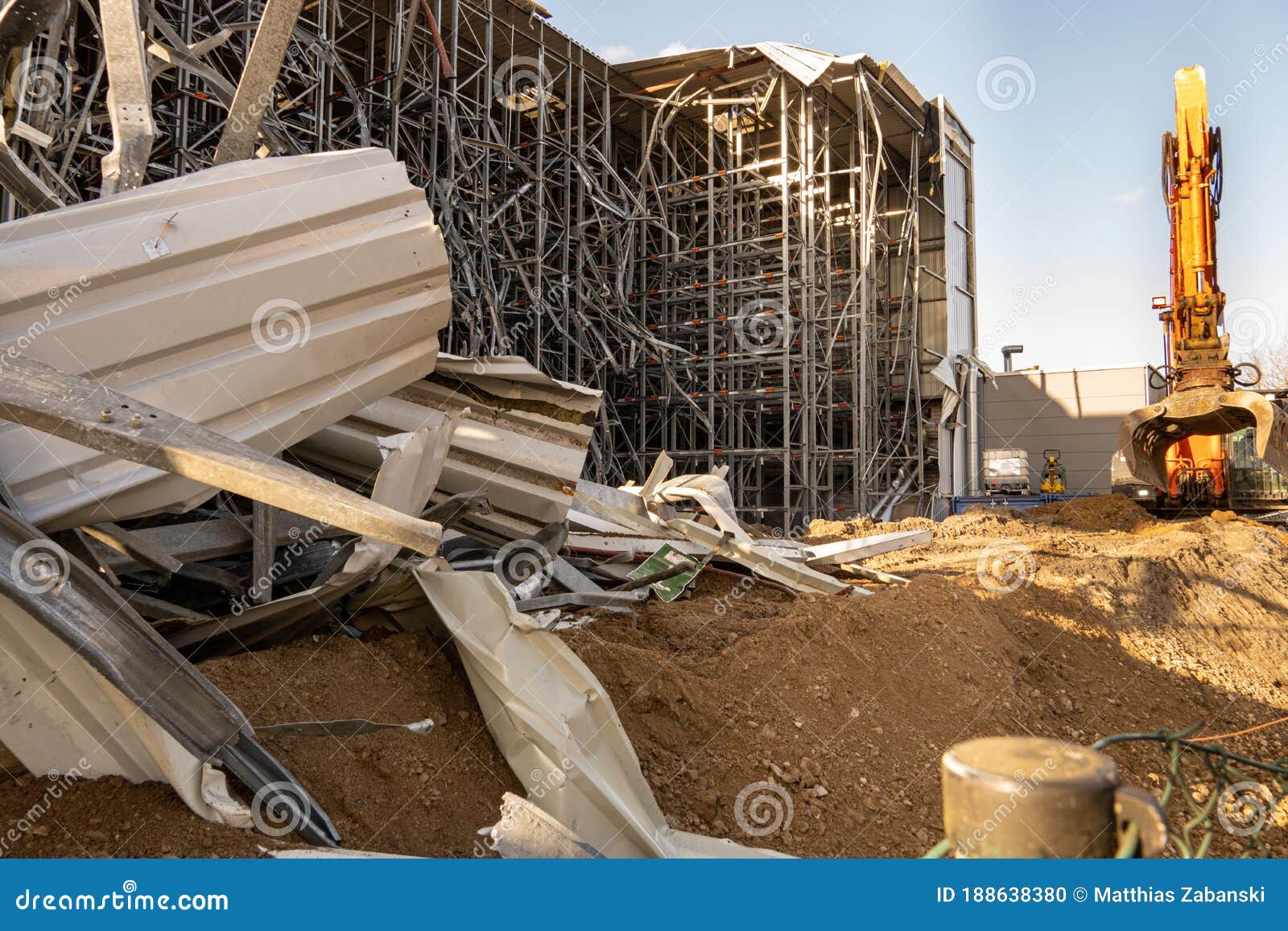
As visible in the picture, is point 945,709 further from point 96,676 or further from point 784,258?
point 784,258

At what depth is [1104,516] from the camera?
443 inches

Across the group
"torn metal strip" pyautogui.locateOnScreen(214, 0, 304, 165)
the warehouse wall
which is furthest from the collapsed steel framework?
"torn metal strip" pyautogui.locateOnScreen(214, 0, 304, 165)

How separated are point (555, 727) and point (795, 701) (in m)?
1.38

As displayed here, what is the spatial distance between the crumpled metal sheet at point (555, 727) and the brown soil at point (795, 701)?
6.3 inches

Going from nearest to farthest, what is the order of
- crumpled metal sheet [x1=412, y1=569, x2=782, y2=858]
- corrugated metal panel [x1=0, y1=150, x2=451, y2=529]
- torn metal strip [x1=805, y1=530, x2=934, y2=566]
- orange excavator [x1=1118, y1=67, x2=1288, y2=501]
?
1. crumpled metal sheet [x1=412, y1=569, x2=782, y2=858]
2. corrugated metal panel [x1=0, y1=150, x2=451, y2=529]
3. torn metal strip [x1=805, y1=530, x2=934, y2=566]
4. orange excavator [x1=1118, y1=67, x2=1288, y2=501]

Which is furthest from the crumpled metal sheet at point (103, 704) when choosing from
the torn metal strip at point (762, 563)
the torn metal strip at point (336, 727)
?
the torn metal strip at point (762, 563)

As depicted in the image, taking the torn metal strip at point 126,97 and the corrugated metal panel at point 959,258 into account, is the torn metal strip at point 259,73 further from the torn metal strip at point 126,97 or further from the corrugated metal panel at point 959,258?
the corrugated metal panel at point 959,258

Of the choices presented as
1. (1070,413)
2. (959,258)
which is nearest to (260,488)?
(959,258)

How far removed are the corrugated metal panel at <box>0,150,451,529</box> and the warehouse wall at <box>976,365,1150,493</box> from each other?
18349 millimetres

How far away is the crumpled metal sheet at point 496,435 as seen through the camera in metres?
3.92

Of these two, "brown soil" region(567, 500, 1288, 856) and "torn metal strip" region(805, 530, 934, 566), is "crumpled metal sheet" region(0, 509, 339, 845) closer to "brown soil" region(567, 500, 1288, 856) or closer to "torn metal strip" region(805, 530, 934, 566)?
"brown soil" region(567, 500, 1288, 856)

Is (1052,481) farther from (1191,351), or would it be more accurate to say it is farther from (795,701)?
(795,701)

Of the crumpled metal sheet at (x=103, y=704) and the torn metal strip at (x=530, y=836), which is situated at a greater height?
the crumpled metal sheet at (x=103, y=704)

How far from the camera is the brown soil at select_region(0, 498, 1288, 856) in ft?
7.72
